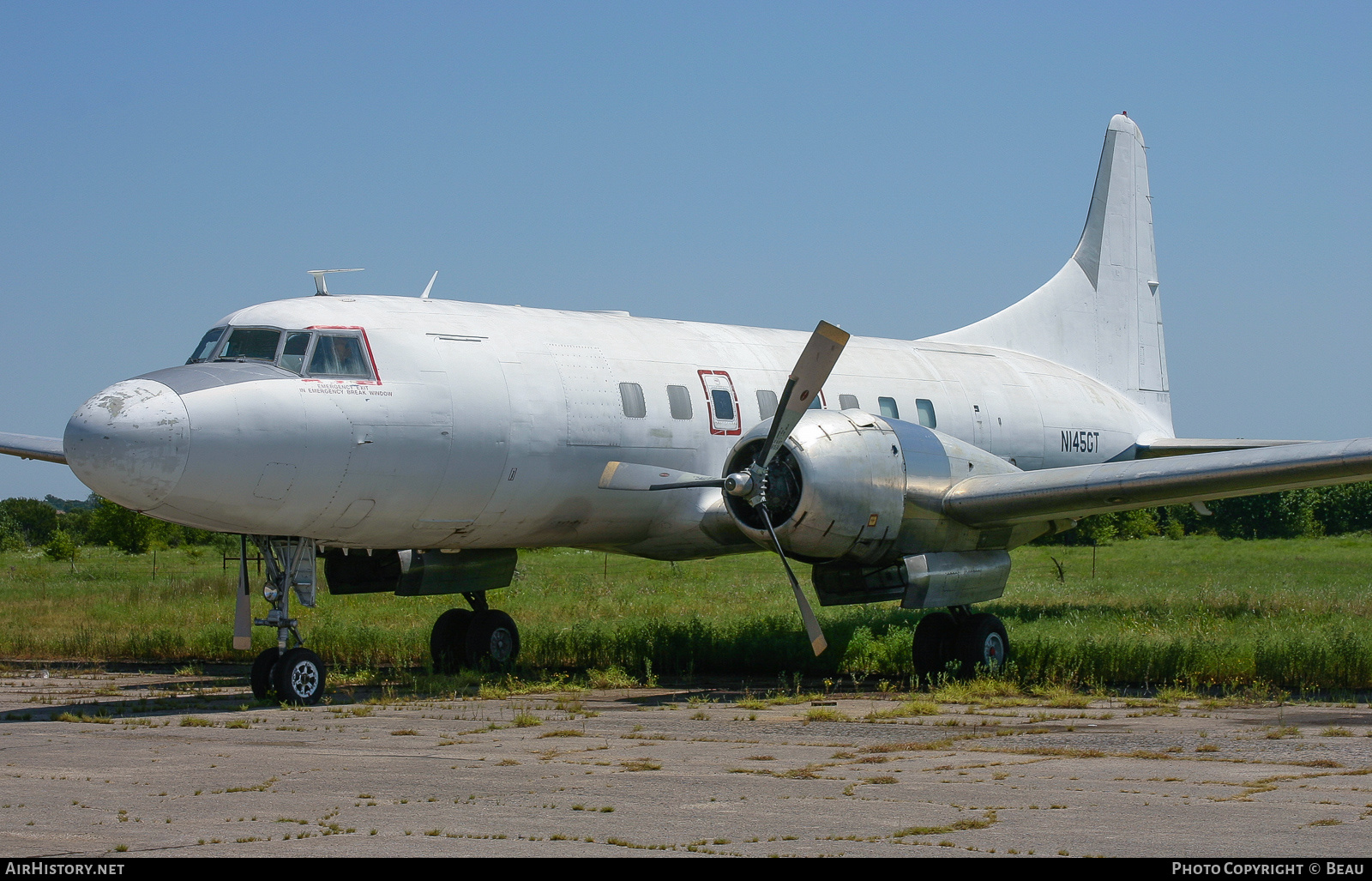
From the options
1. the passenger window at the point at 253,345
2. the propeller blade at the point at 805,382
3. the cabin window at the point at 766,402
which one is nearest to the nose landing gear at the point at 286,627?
the passenger window at the point at 253,345

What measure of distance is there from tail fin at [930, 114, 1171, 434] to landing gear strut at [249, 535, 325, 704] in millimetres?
10390

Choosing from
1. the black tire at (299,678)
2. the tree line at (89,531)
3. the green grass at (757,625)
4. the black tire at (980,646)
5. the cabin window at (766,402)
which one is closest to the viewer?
the black tire at (299,678)

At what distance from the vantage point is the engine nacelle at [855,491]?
12703 mm

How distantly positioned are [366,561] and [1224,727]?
8.77m

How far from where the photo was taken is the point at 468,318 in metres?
13.5

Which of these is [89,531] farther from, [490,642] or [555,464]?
[555,464]

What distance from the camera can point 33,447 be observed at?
16.3 metres

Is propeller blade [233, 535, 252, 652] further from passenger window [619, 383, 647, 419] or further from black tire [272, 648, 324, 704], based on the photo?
passenger window [619, 383, 647, 419]

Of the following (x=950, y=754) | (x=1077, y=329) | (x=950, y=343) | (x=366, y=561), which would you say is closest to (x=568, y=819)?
(x=950, y=754)

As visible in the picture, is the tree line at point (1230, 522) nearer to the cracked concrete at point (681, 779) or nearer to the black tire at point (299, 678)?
the black tire at point (299, 678)

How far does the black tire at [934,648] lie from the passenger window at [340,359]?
20.8 feet

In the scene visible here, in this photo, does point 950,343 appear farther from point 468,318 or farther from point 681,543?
point 468,318

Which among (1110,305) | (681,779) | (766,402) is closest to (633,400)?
(766,402)

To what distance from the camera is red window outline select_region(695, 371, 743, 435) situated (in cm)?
1465
